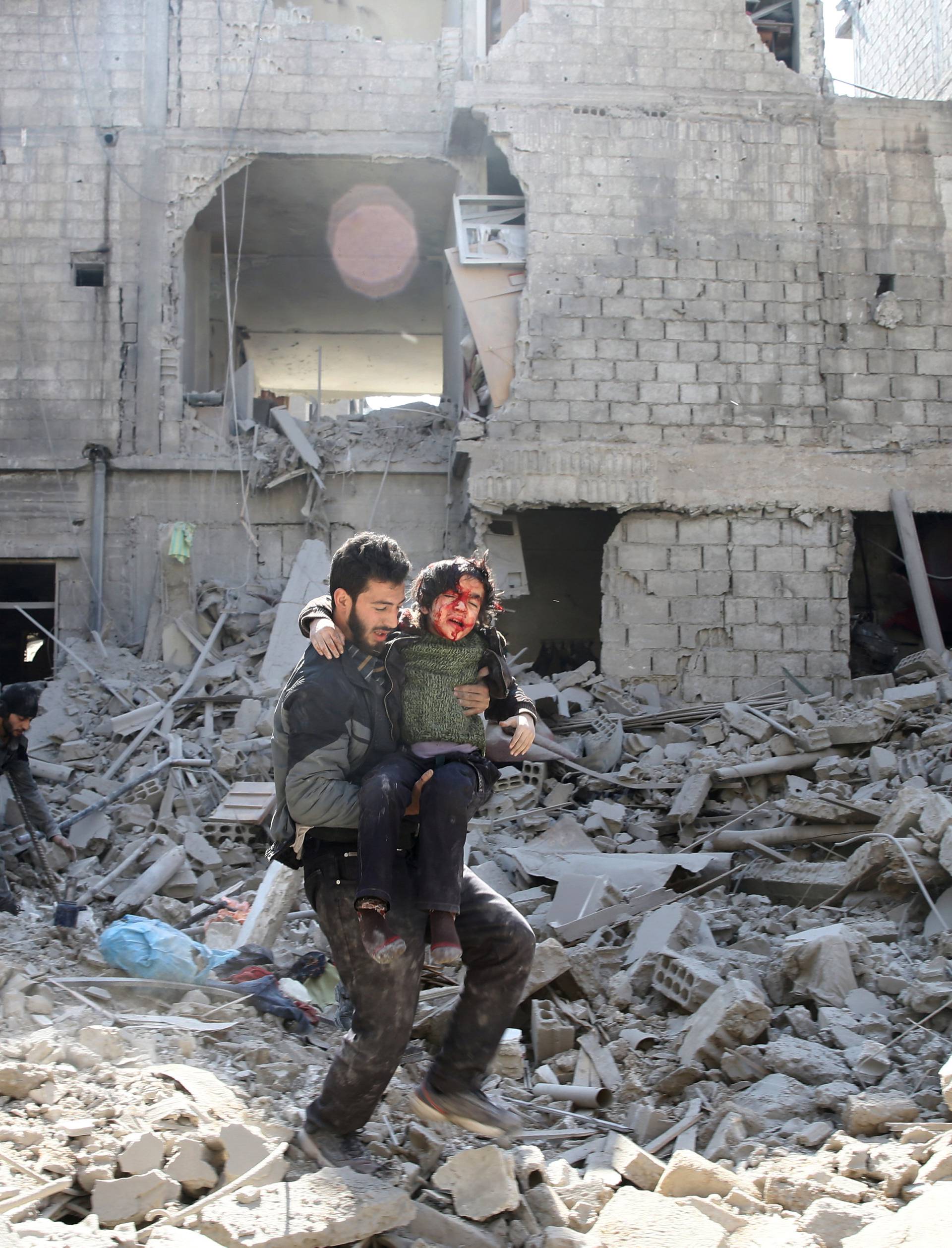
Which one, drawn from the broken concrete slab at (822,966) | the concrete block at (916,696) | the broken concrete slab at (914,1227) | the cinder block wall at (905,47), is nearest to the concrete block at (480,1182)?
the broken concrete slab at (914,1227)

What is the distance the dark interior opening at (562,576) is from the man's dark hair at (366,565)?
36.4 feet

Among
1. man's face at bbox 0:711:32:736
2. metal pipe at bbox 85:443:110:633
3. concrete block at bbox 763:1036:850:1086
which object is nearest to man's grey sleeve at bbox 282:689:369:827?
concrete block at bbox 763:1036:850:1086

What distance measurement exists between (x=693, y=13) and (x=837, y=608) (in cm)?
651

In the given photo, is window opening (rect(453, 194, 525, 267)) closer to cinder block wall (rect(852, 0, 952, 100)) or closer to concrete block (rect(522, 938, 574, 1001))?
cinder block wall (rect(852, 0, 952, 100))

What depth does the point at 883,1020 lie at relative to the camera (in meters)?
4.69

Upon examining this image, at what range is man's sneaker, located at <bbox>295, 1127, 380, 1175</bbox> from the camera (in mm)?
3326

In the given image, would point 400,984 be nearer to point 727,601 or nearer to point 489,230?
point 727,601

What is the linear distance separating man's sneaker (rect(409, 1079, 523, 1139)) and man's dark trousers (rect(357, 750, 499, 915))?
604 millimetres

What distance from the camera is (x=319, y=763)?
3.29m

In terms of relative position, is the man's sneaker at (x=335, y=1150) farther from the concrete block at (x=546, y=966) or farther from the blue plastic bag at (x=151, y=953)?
the blue plastic bag at (x=151, y=953)

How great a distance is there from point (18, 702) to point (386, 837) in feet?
16.2

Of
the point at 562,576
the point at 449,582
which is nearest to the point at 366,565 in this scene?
the point at 449,582

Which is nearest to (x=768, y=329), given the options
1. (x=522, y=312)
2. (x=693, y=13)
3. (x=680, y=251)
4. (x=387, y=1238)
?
(x=680, y=251)

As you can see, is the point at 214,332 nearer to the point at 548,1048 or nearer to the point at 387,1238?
the point at 548,1048
